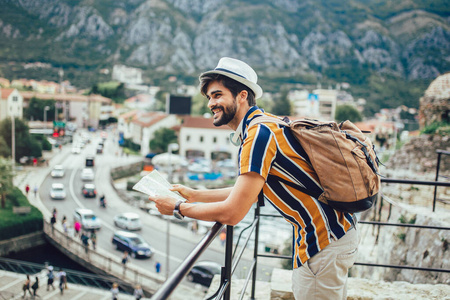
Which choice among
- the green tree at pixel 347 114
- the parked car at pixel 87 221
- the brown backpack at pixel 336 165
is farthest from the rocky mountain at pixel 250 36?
the brown backpack at pixel 336 165

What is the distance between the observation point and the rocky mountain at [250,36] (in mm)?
97812

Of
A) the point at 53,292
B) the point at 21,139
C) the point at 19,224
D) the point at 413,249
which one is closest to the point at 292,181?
the point at 413,249

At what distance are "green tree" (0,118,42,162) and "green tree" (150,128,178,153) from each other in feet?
37.9

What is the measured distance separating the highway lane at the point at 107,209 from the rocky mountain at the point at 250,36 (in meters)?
57.7

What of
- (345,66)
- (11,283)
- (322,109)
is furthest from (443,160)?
(345,66)

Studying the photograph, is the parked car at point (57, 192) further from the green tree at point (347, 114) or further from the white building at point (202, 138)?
the green tree at point (347, 114)

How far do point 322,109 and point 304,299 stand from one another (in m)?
57.0

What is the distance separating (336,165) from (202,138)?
37642mm

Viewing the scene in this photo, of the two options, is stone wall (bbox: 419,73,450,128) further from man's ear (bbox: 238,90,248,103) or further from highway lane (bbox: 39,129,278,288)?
man's ear (bbox: 238,90,248,103)

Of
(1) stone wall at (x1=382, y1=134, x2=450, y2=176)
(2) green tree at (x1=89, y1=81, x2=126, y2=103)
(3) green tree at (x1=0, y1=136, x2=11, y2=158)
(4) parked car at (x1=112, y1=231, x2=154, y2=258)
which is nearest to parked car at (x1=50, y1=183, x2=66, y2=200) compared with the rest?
(3) green tree at (x1=0, y1=136, x2=11, y2=158)

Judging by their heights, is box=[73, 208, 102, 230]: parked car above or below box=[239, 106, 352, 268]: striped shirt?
below

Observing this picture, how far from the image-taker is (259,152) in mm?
993

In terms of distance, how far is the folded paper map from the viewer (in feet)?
3.95

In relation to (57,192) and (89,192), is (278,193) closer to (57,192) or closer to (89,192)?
(89,192)
